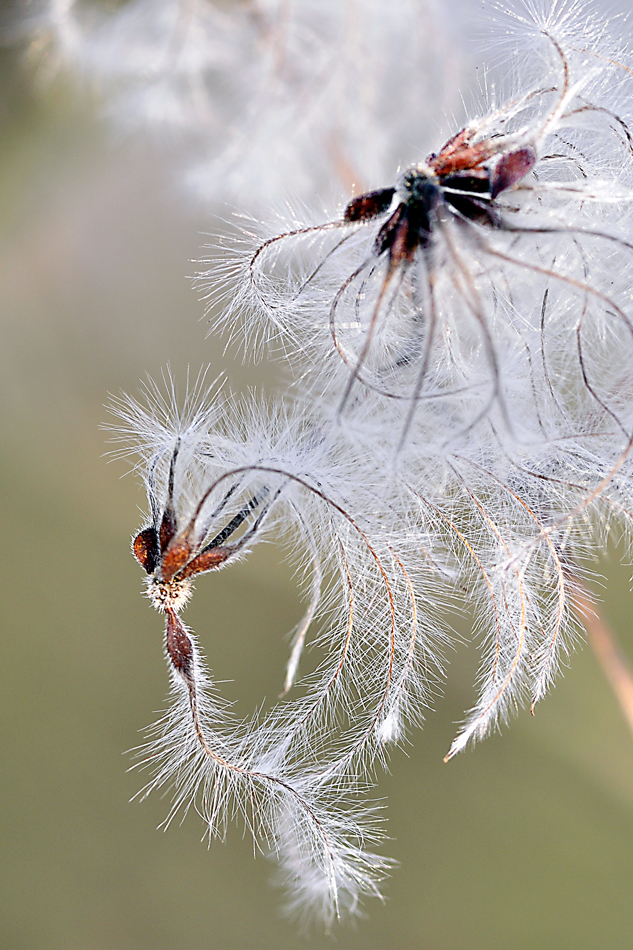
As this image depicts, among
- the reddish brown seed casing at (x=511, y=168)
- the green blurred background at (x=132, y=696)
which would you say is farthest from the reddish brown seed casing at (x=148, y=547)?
the green blurred background at (x=132, y=696)

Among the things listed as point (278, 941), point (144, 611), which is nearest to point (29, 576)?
point (144, 611)

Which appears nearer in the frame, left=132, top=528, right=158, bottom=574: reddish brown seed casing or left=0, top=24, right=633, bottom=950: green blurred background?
left=132, top=528, right=158, bottom=574: reddish brown seed casing

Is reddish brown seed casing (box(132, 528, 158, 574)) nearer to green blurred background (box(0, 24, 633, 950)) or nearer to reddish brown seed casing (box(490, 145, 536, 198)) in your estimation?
reddish brown seed casing (box(490, 145, 536, 198))

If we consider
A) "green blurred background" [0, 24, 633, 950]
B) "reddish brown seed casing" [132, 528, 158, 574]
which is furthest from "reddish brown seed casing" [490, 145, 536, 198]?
"green blurred background" [0, 24, 633, 950]

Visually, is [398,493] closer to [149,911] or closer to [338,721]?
[338,721]

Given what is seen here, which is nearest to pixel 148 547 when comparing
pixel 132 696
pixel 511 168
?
pixel 511 168

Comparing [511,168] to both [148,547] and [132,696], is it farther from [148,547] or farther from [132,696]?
[132,696]

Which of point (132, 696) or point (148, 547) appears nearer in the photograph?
point (148, 547)

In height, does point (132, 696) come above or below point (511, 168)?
below
